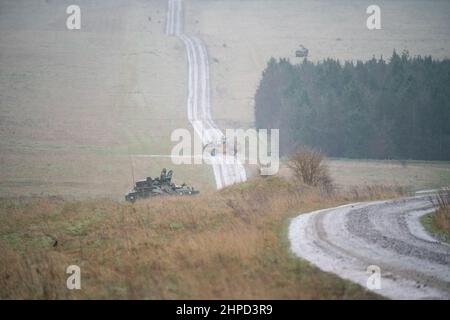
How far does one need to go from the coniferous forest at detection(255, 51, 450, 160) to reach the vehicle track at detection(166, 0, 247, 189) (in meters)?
10.7

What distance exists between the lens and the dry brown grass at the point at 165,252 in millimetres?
11297

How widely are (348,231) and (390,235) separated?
1349 mm

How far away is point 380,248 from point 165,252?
6217mm

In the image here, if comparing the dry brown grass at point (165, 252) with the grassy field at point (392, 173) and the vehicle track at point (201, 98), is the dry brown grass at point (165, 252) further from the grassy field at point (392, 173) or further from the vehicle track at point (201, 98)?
the vehicle track at point (201, 98)

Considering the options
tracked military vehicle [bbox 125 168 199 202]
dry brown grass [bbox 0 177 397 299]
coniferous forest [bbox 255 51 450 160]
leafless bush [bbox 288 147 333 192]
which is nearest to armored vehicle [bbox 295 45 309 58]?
coniferous forest [bbox 255 51 450 160]

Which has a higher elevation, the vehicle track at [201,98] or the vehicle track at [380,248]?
the vehicle track at [201,98]

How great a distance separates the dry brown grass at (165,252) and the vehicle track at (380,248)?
0.66m

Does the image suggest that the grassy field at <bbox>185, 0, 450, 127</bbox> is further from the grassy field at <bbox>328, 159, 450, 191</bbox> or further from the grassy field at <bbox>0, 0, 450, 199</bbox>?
the grassy field at <bbox>328, 159, 450, 191</bbox>

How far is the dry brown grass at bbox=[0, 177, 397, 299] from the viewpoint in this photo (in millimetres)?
11297

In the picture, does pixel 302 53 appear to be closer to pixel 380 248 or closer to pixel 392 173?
pixel 392 173

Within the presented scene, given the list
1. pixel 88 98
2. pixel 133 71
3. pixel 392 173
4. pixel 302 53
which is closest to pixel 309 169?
pixel 392 173

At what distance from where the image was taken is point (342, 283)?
11047mm

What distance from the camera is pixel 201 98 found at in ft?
306

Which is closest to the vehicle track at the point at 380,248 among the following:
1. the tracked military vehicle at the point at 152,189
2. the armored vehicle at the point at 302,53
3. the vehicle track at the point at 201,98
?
the tracked military vehicle at the point at 152,189
